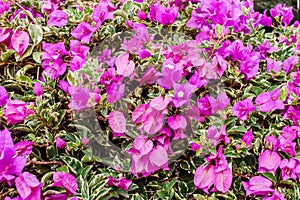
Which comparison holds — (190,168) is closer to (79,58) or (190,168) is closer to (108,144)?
(108,144)

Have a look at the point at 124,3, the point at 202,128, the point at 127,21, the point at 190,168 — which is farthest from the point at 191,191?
the point at 124,3

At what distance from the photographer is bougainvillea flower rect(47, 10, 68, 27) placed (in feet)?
4.47

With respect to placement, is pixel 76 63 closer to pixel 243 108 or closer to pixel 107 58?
pixel 107 58

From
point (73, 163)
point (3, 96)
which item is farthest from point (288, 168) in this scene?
point (3, 96)

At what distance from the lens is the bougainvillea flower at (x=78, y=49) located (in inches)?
50.9

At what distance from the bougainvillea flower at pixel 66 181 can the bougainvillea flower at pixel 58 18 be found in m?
0.50

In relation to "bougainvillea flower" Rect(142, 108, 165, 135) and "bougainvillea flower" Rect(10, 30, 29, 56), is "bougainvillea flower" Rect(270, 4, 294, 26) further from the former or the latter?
"bougainvillea flower" Rect(10, 30, 29, 56)

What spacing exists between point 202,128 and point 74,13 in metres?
0.58

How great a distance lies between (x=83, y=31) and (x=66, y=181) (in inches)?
18.8

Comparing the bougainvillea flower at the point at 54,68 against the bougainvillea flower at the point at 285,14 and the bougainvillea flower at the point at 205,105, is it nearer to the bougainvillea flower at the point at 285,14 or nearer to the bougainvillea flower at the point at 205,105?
the bougainvillea flower at the point at 205,105

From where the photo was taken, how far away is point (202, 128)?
123 centimetres

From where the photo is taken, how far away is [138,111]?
1.17 metres

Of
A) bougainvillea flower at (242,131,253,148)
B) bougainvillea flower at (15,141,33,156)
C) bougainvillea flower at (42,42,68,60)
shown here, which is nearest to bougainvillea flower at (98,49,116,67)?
bougainvillea flower at (42,42,68,60)

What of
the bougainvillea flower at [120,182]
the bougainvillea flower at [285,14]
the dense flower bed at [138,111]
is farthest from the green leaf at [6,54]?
the bougainvillea flower at [285,14]
